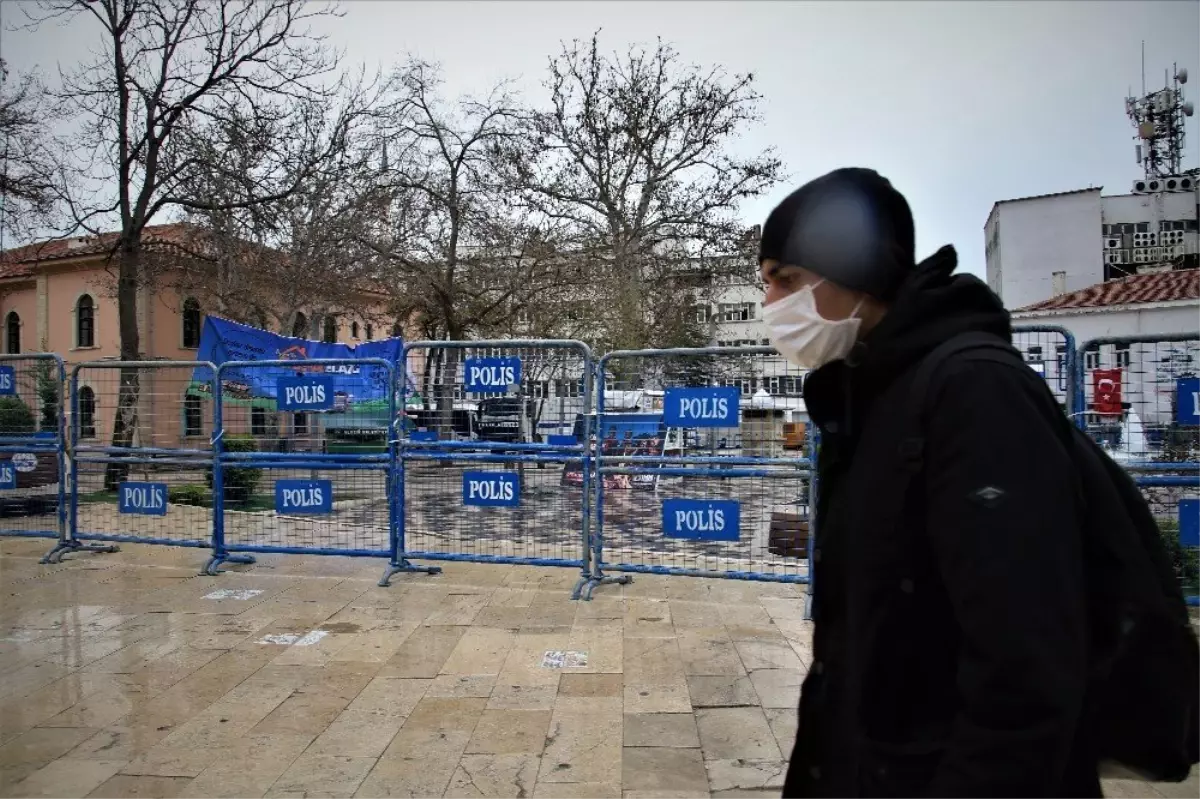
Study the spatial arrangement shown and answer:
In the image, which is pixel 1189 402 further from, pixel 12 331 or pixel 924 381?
pixel 12 331

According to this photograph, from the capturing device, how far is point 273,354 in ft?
47.0

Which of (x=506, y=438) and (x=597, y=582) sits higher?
(x=506, y=438)

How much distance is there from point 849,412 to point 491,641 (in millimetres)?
4522

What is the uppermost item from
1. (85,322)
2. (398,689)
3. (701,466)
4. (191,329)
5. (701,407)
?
(85,322)

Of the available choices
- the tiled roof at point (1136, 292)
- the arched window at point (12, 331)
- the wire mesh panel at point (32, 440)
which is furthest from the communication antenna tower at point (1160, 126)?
the arched window at point (12, 331)

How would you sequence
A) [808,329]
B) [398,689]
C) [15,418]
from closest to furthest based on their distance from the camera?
[808,329] < [398,689] < [15,418]

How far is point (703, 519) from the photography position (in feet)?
21.4

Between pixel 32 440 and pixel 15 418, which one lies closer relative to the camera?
pixel 32 440

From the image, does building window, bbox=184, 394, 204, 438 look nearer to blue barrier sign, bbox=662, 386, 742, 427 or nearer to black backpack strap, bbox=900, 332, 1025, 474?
blue barrier sign, bbox=662, 386, 742, 427

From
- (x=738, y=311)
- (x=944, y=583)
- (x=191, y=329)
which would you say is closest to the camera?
(x=944, y=583)

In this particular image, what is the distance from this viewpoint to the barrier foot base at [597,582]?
6789 mm

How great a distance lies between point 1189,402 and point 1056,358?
34.4 inches

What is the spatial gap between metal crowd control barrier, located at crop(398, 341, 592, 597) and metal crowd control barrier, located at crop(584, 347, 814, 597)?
1.06ft

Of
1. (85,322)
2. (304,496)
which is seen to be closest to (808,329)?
(304,496)
